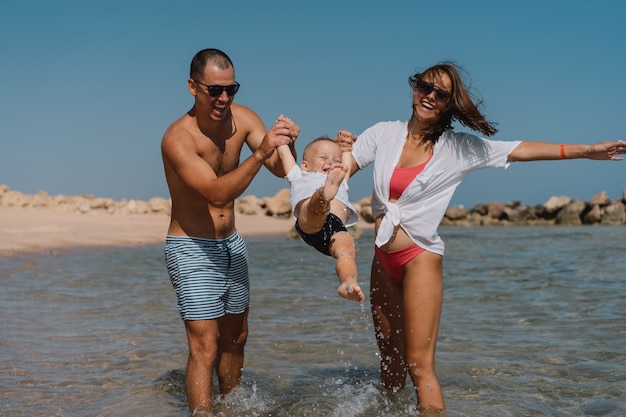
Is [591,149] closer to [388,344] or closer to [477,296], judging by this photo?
[388,344]

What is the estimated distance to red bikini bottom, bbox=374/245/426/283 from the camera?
15.7 ft

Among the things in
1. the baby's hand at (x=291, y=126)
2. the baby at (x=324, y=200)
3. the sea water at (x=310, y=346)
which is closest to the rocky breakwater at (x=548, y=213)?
the sea water at (x=310, y=346)

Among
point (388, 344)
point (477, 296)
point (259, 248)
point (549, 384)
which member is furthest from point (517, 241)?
point (388, 344)

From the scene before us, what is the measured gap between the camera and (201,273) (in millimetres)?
5023

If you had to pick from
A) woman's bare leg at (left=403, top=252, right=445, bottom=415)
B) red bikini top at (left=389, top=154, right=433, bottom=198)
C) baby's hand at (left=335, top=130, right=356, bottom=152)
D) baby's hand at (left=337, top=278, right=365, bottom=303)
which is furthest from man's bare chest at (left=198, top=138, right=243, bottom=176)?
woman's bare leg at (left=403, top=252, right=445, bottom=415)

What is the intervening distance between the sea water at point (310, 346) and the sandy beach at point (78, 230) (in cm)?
539

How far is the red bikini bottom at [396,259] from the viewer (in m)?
4.78

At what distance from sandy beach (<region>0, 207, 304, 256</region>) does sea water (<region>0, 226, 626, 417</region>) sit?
17.7 ft

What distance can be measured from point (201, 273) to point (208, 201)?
0.60m

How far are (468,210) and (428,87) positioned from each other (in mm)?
39854

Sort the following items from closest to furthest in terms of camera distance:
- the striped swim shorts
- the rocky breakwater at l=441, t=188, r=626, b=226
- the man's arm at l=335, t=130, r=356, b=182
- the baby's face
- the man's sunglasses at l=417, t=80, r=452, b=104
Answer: the man's sunglasses at l=417, t=80, r=452, b=104
the striped swim shorts
the man's arm at l=335, t=130, r=356, b=182
the baby's face
the rocky breakwater at l=441, t=188, r=626, b=226

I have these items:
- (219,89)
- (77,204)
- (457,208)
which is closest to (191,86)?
(219,89)

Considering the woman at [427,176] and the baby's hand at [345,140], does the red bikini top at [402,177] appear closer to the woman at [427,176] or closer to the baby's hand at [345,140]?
the woman at [427,176]

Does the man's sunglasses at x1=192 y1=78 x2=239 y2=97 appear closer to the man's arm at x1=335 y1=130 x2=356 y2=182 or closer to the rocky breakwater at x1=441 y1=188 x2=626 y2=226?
the man's arm at x1=335 y1=130 x2=356 y2=182
